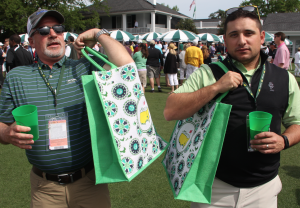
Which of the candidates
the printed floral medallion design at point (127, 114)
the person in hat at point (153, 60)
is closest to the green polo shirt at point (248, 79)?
the printed floral medallion design at point (127, 114)

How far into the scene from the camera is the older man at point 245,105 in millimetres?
1870

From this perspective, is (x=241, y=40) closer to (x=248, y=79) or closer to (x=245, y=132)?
(x=248, y=79)

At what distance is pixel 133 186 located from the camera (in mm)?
3965

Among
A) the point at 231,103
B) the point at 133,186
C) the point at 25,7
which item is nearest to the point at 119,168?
the point at 231,103

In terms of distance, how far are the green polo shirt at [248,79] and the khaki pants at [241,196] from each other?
534 mm

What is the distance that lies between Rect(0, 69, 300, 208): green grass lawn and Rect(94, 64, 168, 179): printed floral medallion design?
1.98m

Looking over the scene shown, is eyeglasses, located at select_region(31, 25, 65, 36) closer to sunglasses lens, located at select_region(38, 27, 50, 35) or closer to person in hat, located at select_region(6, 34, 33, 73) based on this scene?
sunglasses lens, located at select_region(38, 27, 50, 35)

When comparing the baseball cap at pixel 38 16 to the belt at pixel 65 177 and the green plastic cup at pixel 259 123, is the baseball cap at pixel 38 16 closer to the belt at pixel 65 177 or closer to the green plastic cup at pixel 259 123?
the belt at pixel 65 177

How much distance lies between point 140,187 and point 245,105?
2543mm

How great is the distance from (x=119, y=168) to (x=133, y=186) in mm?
2408

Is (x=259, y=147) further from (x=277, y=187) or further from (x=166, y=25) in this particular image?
(x=166, y=25)

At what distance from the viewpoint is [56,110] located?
6.67ft

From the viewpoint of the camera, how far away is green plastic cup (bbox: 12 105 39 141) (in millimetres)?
1698

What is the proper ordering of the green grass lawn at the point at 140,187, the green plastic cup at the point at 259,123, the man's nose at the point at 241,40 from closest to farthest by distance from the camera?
the green plastic cup at the point at 259,123
the man's nose at the point at 241,40
the green grass lawn at the point at 140,187
